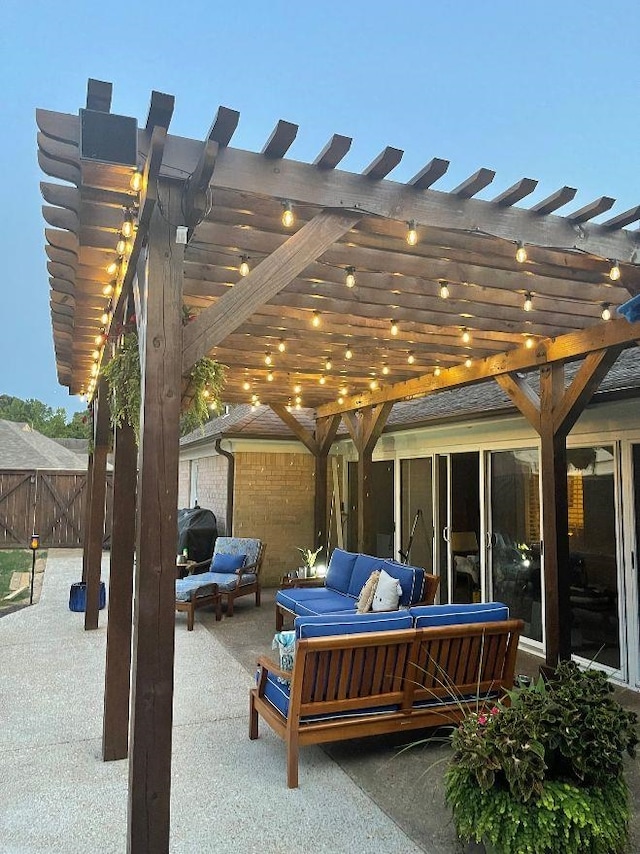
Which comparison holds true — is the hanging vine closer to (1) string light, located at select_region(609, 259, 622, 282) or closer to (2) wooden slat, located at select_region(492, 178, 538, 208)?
(2) wooden slat, located at select_region(492, 178, 538, 208)

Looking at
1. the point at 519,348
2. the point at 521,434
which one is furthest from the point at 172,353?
the point at 521,434

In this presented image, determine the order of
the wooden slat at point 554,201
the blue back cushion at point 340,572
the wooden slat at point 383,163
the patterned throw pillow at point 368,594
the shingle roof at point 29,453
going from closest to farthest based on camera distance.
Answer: the wooden slat at point 383,163 → the wooden slat at point 554,201 → the patterned throw pillow at point 368,594 → the blue back cushion at point 340,572 → the shingle roof at point 29,453

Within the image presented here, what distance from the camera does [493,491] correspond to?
290 inches

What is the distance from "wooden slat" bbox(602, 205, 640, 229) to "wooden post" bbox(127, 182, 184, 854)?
2.50 metres

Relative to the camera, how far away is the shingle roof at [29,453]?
65.0 ft

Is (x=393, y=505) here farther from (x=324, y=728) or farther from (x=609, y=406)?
(x=324, y=728)

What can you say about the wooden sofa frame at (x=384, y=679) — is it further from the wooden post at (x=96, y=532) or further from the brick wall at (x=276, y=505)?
the brick wall at (x=276, y=505)

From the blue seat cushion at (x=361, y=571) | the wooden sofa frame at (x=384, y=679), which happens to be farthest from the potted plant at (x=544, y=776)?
the blue seat cushion at (x=361, y=571)

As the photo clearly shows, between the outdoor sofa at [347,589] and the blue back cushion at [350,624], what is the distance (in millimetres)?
2334

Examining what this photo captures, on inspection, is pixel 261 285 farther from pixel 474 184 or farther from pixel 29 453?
pixel 29 453

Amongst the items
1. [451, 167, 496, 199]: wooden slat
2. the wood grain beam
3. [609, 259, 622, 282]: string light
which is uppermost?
[451, 167, 496, 199]: wooden slat

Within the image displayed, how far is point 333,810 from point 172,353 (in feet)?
8.13

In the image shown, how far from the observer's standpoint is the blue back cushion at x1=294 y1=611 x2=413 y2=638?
3.75 m

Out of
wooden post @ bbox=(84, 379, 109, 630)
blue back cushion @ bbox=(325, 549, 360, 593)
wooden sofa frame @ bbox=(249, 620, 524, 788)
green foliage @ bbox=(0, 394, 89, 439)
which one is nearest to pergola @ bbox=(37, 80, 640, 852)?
wooden post @ bbox=(84, 379, 109, 630)
